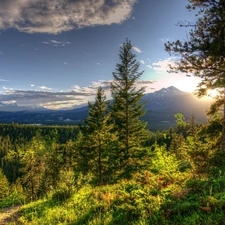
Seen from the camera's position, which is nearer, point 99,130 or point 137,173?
point 137,173

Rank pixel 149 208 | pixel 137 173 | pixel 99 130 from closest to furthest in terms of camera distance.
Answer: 1. pixel 149 208
2. pixel 137 173
3. pixel 99 130

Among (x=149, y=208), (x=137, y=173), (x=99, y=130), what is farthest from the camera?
(x=99, y=130)

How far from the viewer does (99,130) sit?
2034cm

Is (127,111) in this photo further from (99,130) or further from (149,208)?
(149,208)

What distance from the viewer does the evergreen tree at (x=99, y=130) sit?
797 inches

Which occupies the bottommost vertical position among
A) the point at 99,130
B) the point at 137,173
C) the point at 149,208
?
the point at 137,173

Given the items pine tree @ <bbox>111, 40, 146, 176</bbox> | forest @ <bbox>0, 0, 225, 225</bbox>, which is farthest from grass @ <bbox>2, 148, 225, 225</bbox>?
pine tree @ <bbox>111, 40, 146, 176</bbox>

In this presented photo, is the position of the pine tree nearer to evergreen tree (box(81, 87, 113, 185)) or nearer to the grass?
evergreen tree (box(81, 87, 113, 185))

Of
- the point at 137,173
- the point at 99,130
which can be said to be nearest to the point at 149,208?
the point at 137,173

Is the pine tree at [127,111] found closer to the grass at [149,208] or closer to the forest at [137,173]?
the forest at [137,173]

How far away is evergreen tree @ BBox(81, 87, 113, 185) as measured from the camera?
20.2m

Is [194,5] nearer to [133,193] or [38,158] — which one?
[133,193]

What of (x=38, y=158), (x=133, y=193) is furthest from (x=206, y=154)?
(x=38, y=158)

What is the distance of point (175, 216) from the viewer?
4.38m
